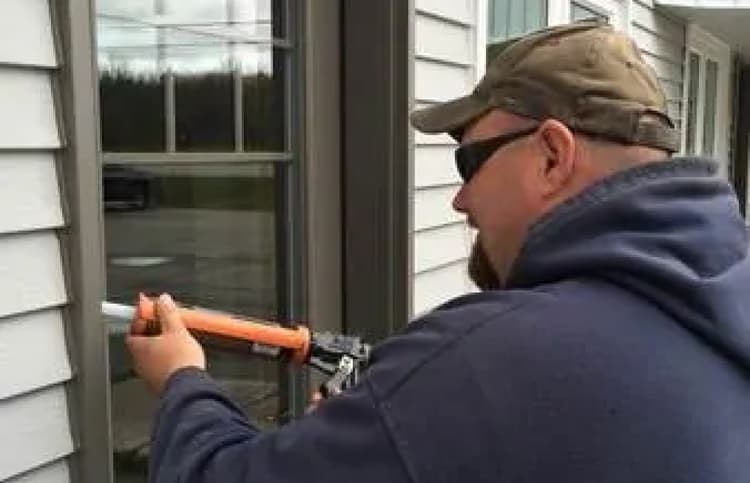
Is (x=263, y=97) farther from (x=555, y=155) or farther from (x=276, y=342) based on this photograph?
(x=555, y=155)

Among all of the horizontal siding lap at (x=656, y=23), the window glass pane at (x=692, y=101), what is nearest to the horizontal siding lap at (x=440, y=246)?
the horizontal siding lap at (x=656, y=23)

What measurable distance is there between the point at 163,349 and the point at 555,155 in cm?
66

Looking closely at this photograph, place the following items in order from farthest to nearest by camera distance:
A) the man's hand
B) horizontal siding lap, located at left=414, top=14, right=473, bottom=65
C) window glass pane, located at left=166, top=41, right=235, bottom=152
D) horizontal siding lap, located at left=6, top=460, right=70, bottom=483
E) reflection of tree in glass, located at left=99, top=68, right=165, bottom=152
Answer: horizontal siding lap, located at left=414, top=14, right=473, bottom=65 → window glass pane, located at left=166, top=41, right=235, bottom=152 → reflection of tree in glass, located at left=99, top=68, right=165, bottom=152 → horizontal siding lap, located at left=6, top=460, right=70, bottom=483 → the man's hand

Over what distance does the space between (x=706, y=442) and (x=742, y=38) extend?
1049 cm

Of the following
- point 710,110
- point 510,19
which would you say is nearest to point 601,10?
point 510,19

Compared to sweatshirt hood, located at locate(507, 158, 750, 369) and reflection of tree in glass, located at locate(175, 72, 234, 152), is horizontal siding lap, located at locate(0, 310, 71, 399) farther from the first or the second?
sweatshirt hood, located at locate(507, 158, 750, 369)

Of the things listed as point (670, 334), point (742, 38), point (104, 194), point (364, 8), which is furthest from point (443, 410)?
point (742, 38)

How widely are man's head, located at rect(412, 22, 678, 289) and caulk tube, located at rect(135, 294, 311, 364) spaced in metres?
0.54

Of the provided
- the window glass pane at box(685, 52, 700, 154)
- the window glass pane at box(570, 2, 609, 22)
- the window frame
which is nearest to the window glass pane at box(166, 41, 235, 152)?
the window frame

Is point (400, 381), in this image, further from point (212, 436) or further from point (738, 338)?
point (738, 338)

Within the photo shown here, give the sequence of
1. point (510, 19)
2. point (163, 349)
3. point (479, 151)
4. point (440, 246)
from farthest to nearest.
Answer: point (510, 19), point (440, 246), point (163, 349), point (479, 151)

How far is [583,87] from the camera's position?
48.0 inches

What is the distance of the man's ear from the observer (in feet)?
3.95

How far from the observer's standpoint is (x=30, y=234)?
178 centimetres
